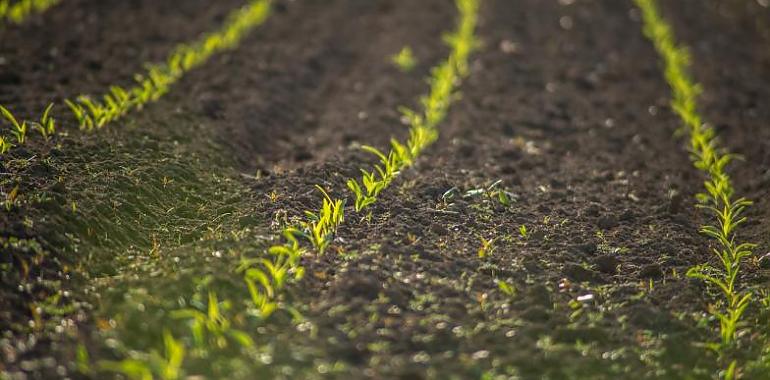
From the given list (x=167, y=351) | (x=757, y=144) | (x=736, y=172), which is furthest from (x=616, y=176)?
(x=167, y=351)

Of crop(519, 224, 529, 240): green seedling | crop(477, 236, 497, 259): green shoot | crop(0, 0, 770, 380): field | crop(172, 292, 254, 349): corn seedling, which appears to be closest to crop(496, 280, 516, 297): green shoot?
crop(0, 0, 770, 380): field

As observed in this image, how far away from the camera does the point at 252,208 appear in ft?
11.8

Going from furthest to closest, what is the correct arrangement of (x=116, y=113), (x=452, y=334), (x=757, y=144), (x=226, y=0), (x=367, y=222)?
(x=226, y=0) < (x=757, y=144) < (x=116, y=113) < (x=367, y=222) < (x=452, y=334)

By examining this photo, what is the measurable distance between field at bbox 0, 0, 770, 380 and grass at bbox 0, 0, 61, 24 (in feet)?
0.10

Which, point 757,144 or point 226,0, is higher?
point 226,0

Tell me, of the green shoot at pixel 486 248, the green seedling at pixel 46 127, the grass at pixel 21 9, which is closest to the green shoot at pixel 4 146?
the green seedling at pixel 46 127

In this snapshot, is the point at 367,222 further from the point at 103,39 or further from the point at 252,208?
the point at 103,39

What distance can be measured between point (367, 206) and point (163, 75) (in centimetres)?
236

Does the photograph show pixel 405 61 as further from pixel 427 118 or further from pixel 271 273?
pixel 271 273

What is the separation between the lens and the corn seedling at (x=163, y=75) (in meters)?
4.39

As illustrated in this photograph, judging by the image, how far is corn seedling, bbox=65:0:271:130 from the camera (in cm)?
439

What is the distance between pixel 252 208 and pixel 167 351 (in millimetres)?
1226

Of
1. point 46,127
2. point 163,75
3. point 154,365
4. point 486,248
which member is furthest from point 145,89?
point 154,365

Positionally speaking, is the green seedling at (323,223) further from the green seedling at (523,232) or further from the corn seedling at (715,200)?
the corn seedling at (715,200)
